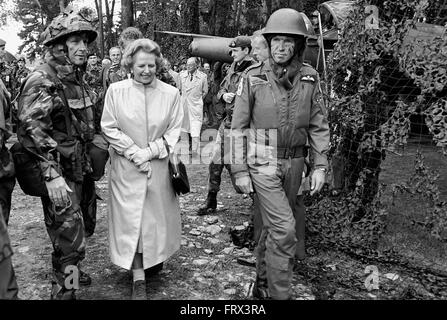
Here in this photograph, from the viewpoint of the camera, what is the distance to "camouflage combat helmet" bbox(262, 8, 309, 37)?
3547 millimetres

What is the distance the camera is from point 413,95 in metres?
4.57

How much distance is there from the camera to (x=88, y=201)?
457cm

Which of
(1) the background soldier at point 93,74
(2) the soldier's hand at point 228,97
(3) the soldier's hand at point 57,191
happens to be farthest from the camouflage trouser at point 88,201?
(1) the background soldier at point 93,74

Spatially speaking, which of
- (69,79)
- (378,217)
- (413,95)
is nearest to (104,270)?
(69,79)

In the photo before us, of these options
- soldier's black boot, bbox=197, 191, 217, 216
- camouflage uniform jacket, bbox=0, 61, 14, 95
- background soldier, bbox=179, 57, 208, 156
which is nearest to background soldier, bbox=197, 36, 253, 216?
soldier's black boot, bbox=197, 191, 217, 216

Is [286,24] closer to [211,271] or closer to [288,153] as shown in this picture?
[288,153]

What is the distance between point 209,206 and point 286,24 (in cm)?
321

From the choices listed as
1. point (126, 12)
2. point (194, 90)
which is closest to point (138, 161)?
point (194, 90)

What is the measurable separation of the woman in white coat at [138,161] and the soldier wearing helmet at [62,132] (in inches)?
A: 10.9

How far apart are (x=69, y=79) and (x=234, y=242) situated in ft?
8.33

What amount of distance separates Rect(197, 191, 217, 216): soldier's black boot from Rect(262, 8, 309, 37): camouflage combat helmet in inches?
117

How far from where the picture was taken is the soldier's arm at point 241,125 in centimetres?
360

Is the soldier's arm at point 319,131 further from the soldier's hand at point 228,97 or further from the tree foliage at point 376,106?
the soldier's hand at point 228,97

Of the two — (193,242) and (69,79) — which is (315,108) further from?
(193,242)
